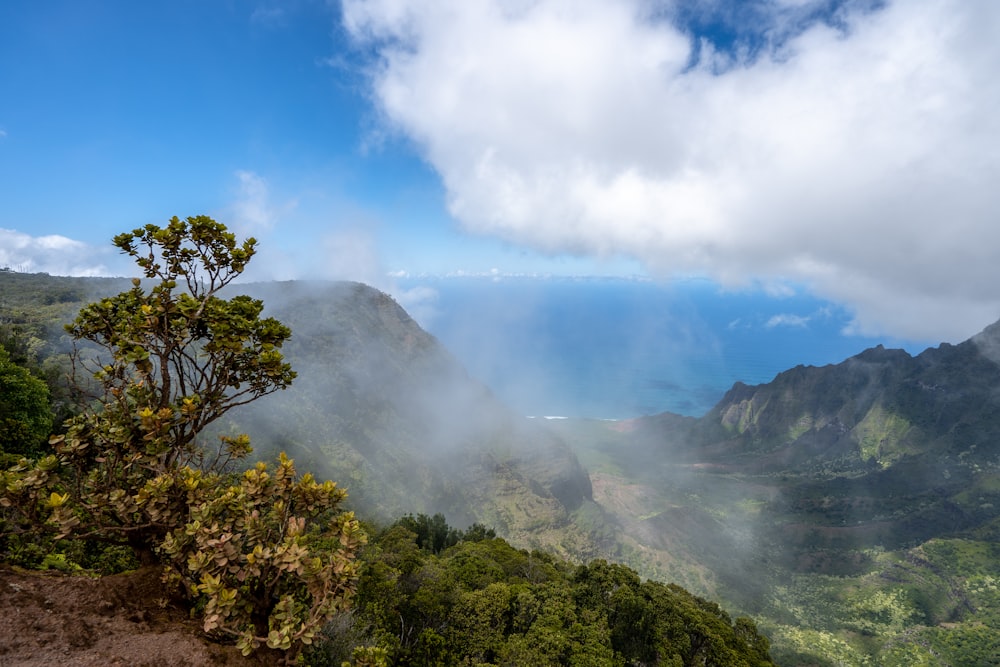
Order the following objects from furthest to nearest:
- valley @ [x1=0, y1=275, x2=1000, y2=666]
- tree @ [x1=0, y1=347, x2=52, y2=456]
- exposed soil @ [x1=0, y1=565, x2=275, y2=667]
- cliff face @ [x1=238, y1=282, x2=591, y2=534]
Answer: cliff face @ [x1=238, y1=282, x2=591, y2=534], valley @ [x1=0, y1=275, x2=1000, y2=666], tree @ [x1=0, y1=347, x2=52, y2=456], exposed soil @ [x1=0, y1=565, x2=275, y2=667]

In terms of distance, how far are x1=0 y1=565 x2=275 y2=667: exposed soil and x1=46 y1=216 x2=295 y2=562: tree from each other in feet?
2.98

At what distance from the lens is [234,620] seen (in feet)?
26.1

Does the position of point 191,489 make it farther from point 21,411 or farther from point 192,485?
point 21,411

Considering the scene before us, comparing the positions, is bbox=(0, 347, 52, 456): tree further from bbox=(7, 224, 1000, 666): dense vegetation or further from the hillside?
the hillside

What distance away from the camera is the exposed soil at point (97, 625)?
7.82 m

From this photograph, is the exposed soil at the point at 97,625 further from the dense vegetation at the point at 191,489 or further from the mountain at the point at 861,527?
the mountain at the point at 861,527

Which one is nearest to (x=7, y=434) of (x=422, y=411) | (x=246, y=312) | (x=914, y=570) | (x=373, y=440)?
(x=246, y=312)

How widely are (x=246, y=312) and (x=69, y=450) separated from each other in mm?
4206

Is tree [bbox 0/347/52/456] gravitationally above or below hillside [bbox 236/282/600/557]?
above

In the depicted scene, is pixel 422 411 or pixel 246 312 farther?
pixel 422 411

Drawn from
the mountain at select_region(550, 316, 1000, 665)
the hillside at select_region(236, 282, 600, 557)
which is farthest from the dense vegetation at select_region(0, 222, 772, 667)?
the mountain at select_region(550, 316, 1000, 665)

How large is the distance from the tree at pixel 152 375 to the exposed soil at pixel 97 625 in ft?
2.98

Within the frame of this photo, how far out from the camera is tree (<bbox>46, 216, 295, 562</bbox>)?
854cm

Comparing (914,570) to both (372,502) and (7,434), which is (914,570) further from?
(7,434)
